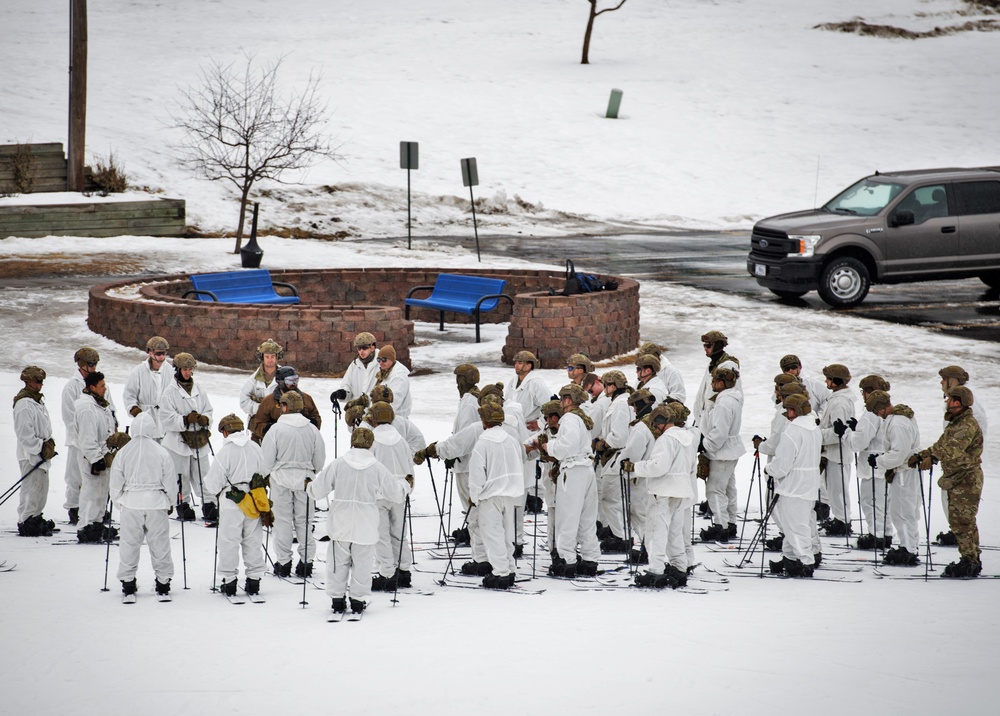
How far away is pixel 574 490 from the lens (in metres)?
8.98

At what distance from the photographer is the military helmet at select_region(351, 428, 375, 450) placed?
797 cm

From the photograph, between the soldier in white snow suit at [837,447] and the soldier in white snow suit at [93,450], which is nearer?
the soldier in white snow suit at [93,450]

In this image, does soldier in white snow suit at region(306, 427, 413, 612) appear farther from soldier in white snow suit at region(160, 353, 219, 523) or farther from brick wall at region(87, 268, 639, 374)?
brick wall at region(87, 268, 639, 374)

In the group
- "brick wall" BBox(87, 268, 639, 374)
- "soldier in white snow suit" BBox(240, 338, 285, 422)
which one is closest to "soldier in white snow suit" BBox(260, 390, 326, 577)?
"soldier in white snow suit" BBox(240, 338, 285, 422)

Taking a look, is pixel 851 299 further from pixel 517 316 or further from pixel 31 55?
pixel 31 55

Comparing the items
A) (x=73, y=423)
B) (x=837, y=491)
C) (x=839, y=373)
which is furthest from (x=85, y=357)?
(x=837, y=491)

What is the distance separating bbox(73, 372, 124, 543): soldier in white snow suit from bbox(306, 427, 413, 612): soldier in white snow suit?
2188 millimetres

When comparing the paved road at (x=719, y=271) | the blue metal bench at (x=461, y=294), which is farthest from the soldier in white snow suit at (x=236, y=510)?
the paved road at (x=719, y=271)

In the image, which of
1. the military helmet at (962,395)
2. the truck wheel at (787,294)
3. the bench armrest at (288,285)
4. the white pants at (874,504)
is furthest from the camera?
the truck wheel at (787,294)

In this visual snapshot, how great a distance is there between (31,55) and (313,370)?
29.3 metres

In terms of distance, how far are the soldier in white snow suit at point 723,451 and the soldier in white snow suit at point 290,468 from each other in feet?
10.5

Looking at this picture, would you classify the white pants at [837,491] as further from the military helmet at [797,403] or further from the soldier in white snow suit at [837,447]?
the military helmet at [797,403]

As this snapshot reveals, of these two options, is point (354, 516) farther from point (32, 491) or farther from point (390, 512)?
point (32, 491)

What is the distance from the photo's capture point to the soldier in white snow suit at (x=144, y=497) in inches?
319
